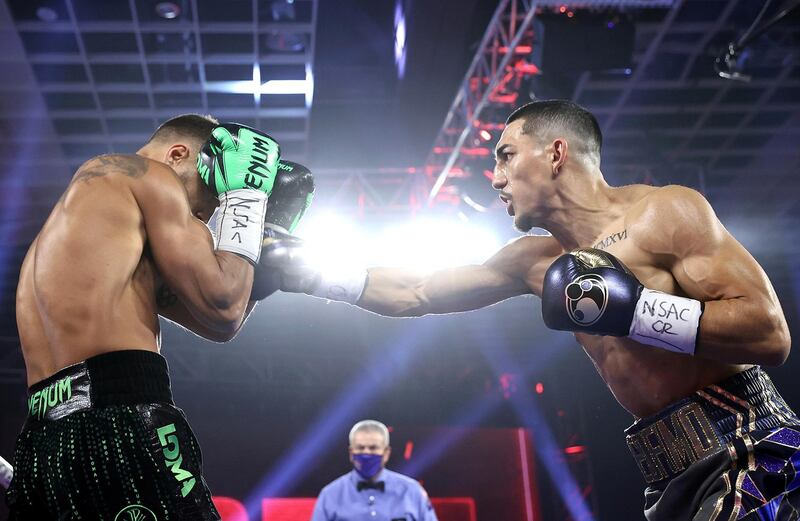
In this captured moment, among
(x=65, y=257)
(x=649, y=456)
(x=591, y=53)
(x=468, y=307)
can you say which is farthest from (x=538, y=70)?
(x=65, y=257)

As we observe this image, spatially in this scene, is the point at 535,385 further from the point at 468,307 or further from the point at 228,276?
the point at 228,276

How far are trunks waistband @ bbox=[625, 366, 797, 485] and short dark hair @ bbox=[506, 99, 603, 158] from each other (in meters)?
0.98

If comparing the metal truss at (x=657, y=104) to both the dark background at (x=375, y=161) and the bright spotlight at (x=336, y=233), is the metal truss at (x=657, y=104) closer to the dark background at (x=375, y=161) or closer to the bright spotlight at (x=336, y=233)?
the dark background at (x=375, y=161)

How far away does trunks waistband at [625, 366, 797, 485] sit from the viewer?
1.93 metres

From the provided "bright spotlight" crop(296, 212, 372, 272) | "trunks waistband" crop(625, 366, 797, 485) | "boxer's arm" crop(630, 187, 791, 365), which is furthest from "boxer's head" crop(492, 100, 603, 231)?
"bright spotlight" crop(296, 212, 372, 272)

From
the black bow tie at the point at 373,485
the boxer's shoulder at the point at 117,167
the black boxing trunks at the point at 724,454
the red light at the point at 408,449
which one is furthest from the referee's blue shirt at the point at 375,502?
the boxer's shoulder at the point at 117,167

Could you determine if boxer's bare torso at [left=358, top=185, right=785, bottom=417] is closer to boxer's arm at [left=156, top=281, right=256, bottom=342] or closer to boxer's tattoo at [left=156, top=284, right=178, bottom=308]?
boxer's arm at [left=156, top=281, right=256, bottom=342]

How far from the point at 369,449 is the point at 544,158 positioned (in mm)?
3811

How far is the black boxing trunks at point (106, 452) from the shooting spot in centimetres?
154

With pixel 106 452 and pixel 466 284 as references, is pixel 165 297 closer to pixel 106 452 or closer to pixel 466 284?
pixel 106 452

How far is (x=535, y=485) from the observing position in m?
8.65

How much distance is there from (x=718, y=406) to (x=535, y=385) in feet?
25.3

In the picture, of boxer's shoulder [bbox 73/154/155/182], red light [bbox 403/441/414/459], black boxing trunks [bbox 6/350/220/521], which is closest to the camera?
black boxing trunks [bbox 6/350/220/521]

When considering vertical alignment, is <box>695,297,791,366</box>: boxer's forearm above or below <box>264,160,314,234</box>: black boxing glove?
above
